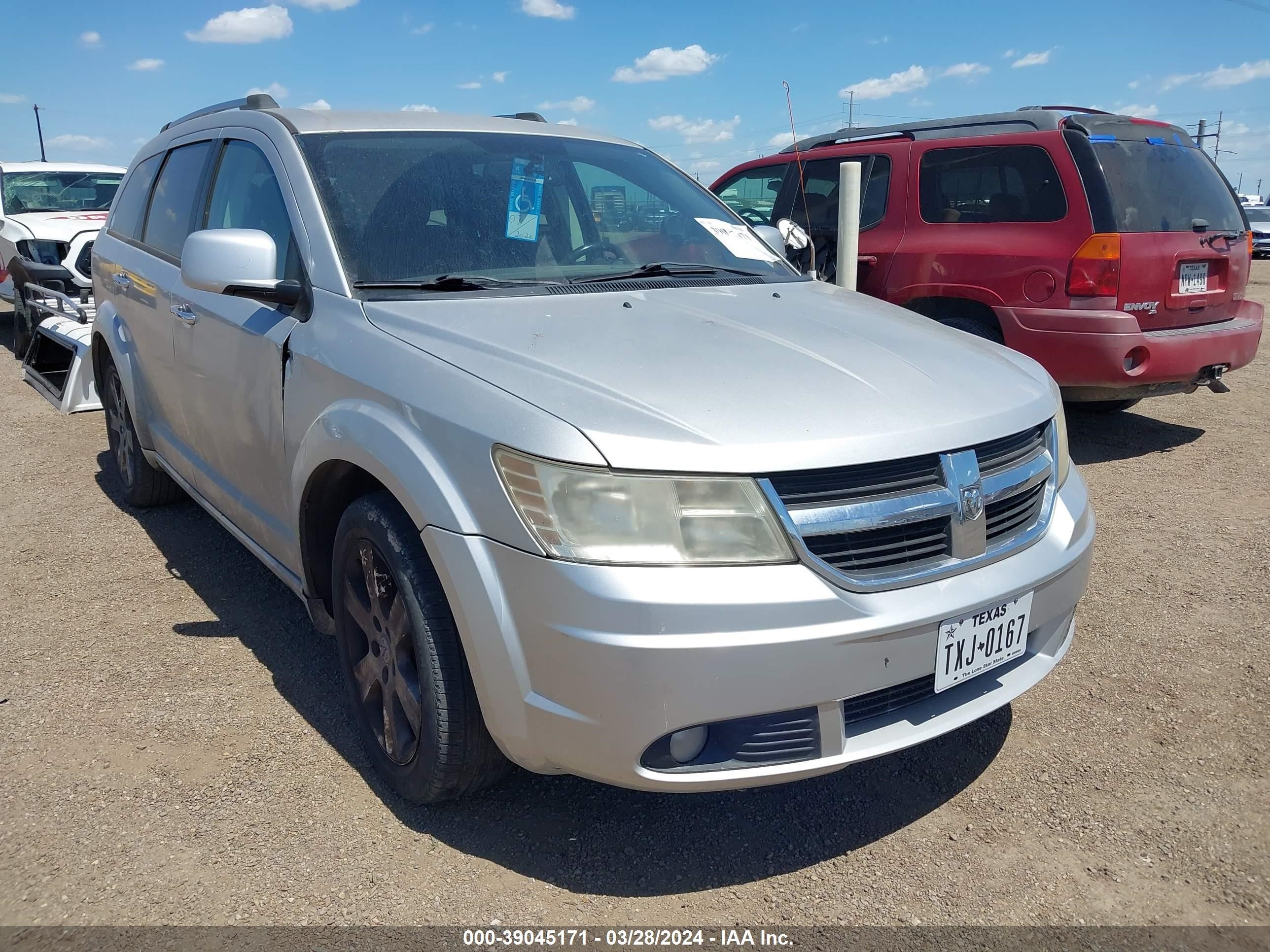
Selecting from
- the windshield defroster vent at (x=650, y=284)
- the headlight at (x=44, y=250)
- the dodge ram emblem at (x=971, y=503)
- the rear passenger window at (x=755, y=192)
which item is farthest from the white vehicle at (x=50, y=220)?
the dodge ram emblem at (x=971, y=503)

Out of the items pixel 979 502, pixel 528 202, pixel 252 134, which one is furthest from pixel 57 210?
pixel 979 502

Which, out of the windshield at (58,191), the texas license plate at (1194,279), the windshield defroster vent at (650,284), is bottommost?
the texas license plate at (1194,279)

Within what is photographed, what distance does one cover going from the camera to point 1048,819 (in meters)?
2.59

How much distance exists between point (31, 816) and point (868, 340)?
2.52 meters

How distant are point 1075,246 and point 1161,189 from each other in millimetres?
671

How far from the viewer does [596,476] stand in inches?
79.7

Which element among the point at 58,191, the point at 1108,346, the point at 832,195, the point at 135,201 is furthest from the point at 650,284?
the point at 58,191

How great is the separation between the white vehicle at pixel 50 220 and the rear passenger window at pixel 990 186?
6717mm

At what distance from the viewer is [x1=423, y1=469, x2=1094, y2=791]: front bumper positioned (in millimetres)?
1974

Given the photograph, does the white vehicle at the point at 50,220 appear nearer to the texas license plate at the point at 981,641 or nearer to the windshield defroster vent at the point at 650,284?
the windshield defroster vent at the point at 650,284

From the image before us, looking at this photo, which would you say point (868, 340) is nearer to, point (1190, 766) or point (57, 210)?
point (1190, 766)

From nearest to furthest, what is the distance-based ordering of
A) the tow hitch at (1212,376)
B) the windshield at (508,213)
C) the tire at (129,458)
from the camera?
the windshield at (508,213) → the tire at (129,458) → the tow hitch at (1212,376)

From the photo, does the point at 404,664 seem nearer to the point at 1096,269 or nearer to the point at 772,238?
the point at 772,238

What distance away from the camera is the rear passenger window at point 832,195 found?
6527 millimetres
